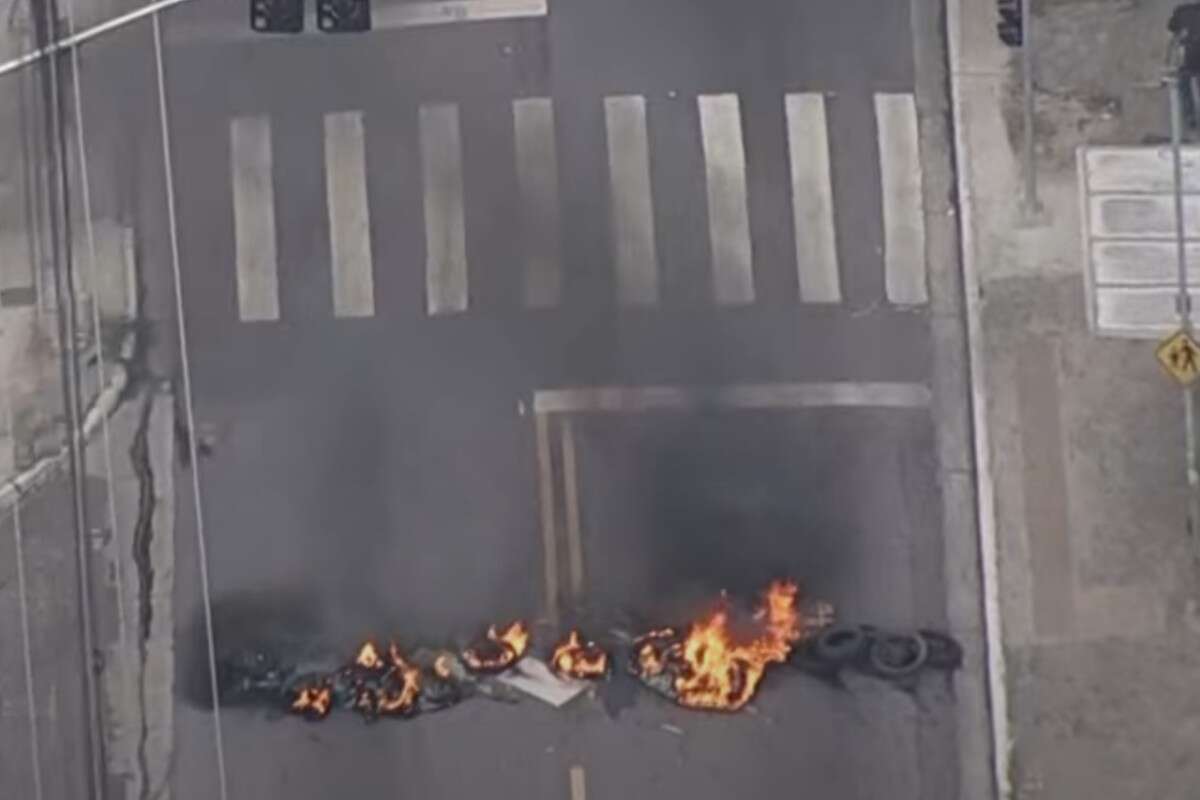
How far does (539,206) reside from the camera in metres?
17.8

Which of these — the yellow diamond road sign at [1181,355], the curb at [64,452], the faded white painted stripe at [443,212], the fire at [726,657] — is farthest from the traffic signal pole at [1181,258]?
the curb at [64,452]

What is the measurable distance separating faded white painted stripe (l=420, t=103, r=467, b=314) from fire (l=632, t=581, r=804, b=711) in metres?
3.79

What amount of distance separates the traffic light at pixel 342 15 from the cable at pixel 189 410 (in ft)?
5.21

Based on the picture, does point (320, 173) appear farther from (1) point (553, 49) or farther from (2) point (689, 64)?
(2) point (689, 64)

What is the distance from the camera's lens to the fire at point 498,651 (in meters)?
17.5

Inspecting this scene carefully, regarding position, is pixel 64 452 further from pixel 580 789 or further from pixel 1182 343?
pixel 1182 343

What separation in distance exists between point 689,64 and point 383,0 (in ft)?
9.67

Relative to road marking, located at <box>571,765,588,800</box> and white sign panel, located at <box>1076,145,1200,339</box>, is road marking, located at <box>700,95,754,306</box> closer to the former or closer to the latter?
white sign panel, located at <box>1076,145,1200,339</box>

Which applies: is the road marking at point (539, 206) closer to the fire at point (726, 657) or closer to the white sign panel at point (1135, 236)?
the fire at point (726, 657)

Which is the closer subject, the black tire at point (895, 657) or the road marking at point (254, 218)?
the black tire at point (895, 657)

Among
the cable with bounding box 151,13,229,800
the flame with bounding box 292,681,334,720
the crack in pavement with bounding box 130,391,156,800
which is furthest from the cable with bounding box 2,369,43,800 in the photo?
the flame with bounding box 292,681,334,720

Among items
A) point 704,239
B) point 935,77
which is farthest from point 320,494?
point 935,77

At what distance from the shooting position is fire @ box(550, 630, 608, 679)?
17.5 metres

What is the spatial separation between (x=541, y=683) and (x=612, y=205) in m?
4.47
